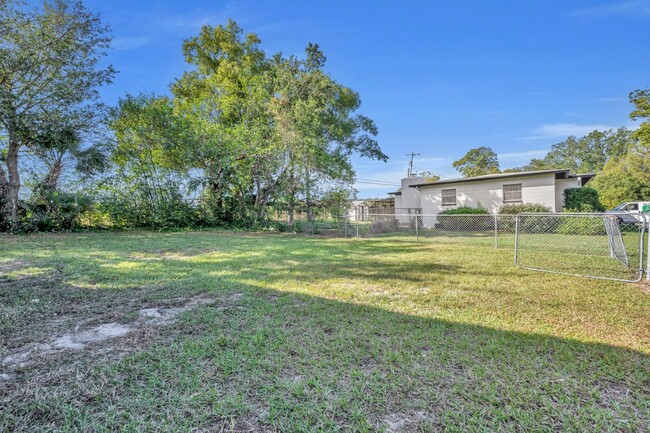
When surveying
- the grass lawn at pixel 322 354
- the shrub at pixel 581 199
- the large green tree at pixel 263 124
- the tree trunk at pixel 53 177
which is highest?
the large green tree at pixel 263 124

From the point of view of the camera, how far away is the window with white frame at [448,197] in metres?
15.6

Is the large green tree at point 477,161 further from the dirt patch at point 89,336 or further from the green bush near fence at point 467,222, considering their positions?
the dirt patch at point 89,336

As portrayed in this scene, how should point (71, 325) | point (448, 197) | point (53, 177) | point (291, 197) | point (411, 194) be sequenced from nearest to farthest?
point (71, 325)
point (53, 177)
point (291, 197)
point (448, 197)
point (411, 194)

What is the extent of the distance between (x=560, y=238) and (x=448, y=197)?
670cm

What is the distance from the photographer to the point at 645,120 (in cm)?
1627

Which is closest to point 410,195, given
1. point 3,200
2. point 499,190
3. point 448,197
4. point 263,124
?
point 448,197

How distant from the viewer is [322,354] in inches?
79.4

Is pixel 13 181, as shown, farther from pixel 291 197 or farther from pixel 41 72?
pixel 291 197

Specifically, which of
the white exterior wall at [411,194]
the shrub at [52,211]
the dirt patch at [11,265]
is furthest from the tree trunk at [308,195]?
the dirt patch at [11,265]

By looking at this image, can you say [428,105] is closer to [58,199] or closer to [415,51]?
[415,51]

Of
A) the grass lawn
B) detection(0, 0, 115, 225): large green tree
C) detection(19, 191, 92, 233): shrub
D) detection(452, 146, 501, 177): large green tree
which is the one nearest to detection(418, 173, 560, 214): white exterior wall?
the grass lawn

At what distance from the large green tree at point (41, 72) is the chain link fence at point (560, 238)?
10.9 m

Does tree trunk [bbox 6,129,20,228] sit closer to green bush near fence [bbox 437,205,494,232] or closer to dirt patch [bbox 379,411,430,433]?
dirt patch [bbox 379,411,430,433]

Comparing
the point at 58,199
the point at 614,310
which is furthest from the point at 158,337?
the point at 58,199
